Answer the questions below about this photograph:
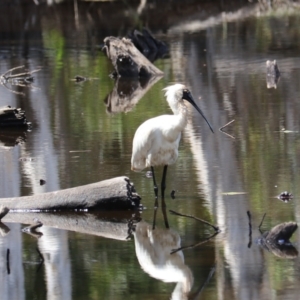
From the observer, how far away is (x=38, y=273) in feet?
26.7

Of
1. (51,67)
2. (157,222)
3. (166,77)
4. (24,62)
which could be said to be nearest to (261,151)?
(157,222)

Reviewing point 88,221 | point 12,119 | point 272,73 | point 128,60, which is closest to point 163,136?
point 88,221

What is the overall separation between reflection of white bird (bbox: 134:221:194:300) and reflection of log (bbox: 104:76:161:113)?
8.05 metres

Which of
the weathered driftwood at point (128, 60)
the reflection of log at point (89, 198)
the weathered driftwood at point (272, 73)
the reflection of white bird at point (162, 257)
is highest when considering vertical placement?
the weathered driftwood at point (128, 60)

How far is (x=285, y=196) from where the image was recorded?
10.1 meters

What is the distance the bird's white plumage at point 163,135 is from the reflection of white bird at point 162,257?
3.95 ft

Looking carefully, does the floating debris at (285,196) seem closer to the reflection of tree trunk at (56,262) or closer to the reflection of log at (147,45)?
the reflection of tree trunk at (56,262)

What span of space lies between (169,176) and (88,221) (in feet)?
6.71

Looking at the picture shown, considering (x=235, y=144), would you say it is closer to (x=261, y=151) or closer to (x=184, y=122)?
(x=261, y=151)

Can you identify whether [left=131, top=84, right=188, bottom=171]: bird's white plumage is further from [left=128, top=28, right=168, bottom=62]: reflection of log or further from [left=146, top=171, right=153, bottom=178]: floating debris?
[left=128, top=28, right=168, bottom=62]: reflection of log

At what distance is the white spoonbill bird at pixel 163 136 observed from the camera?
10.5 m

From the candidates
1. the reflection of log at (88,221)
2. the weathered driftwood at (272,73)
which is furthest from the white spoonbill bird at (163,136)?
the weathered driftwood at (272,73)

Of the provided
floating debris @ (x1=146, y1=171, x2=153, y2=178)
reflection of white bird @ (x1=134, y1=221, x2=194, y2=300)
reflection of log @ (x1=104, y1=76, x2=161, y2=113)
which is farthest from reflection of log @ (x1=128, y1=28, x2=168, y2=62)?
reflection of white bird @ (x1=134, y1=221, x2=194, y2=300)

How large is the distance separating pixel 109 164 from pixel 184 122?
203 centimetres
